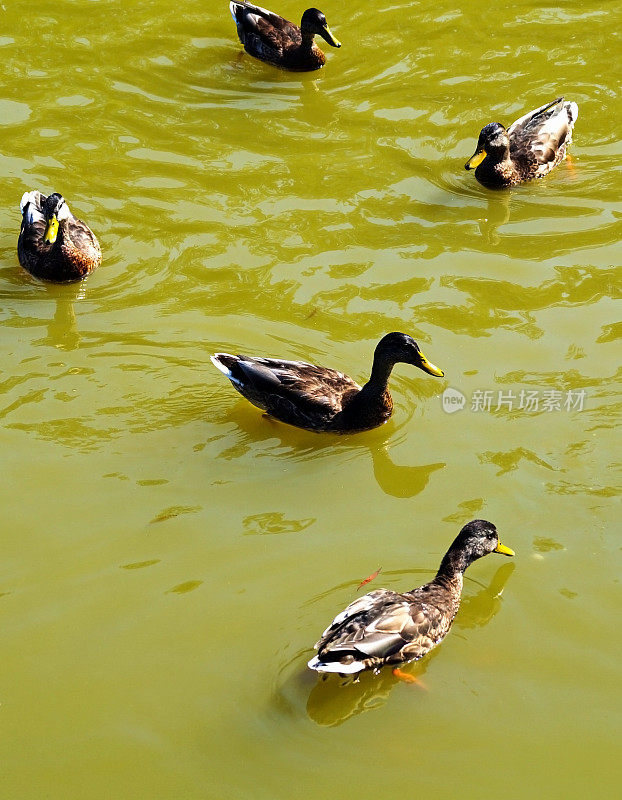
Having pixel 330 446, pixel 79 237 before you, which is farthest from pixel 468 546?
pixel 79 237

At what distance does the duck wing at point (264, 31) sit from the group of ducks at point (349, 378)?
0.4 inches

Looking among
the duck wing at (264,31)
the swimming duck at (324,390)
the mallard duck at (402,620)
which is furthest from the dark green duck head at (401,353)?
the duck wing at (264,31)

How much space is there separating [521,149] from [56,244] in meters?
4.39

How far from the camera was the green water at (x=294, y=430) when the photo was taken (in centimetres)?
564

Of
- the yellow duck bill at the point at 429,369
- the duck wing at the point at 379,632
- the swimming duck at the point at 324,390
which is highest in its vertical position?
the yellow duck bill at the point at 429,369

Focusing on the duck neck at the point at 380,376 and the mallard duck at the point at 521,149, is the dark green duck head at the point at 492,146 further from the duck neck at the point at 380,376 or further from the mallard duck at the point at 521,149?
the duck neck at the point at 380,376

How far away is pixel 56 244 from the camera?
9.09 metres

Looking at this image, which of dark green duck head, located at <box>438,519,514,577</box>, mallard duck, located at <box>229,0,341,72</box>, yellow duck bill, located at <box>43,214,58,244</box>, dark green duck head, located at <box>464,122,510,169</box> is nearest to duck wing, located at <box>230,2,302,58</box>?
mallard duck, located at <box>229,0,341,72</box>

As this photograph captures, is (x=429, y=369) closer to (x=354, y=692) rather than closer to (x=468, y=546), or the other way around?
(x=468, y=546)

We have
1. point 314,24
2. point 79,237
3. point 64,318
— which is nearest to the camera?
point 64,318

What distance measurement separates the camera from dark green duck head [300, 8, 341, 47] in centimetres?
1195

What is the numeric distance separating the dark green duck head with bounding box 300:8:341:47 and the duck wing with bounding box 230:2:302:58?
0.79ft

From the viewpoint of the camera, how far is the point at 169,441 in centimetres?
764

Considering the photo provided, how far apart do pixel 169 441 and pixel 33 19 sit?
776cm
